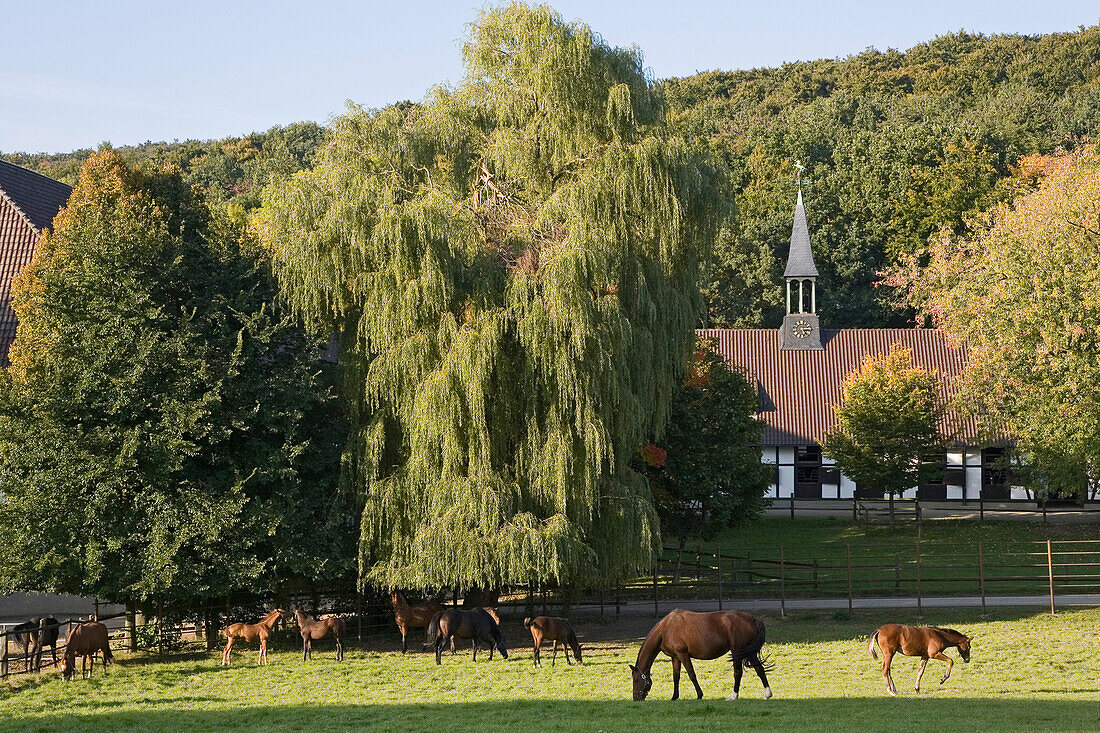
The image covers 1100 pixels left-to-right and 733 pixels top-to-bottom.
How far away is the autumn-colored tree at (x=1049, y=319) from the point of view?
27.8 meters

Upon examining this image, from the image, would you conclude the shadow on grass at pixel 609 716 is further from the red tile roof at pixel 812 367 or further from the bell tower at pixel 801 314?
the bell tower at pixel 801 314

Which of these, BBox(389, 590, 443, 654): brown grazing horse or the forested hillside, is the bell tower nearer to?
the forested hillside

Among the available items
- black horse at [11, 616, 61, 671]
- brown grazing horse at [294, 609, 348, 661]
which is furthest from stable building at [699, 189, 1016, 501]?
black horse at [11, 616, 61, 671]

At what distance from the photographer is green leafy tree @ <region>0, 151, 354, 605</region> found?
2033 centimetres

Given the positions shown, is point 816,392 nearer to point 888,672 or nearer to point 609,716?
point 888,672

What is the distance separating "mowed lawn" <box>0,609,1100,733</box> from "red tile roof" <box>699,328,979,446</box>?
2092 cm

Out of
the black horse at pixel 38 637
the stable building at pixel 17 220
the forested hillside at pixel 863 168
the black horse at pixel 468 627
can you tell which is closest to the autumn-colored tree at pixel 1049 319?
the black horse at pixel 468 627

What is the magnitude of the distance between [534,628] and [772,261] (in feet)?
141

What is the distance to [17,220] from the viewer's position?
30688 mm

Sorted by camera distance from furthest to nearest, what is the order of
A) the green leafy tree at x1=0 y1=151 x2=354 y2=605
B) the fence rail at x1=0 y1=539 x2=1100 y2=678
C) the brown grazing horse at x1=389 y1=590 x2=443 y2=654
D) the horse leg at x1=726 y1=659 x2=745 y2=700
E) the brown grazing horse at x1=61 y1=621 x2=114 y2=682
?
the fence rail at x1=0 y1=539 x2=1100 y2=678 → the brown grazing horse at x1=389 y1=590 x2=443 y2=654 → the green leafy tree at x1=0 y1=151 x2=354 y2=605 → the brown grazing horse at x1=61 y1=621 x2=114 y2=682 → the horse leg at x1=726 y1=659 x2=745 y2=700

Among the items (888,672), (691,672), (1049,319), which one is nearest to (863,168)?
(1049,319)

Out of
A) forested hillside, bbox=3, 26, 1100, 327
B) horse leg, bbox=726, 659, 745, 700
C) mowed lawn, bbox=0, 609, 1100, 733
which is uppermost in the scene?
forested hillside, bbox=3, 26, 1100, 327

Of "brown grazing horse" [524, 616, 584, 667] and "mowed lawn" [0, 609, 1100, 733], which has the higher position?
"brown grazing horse" [524, 616, 584, 667]

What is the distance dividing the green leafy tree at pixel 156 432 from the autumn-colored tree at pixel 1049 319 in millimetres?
17133
